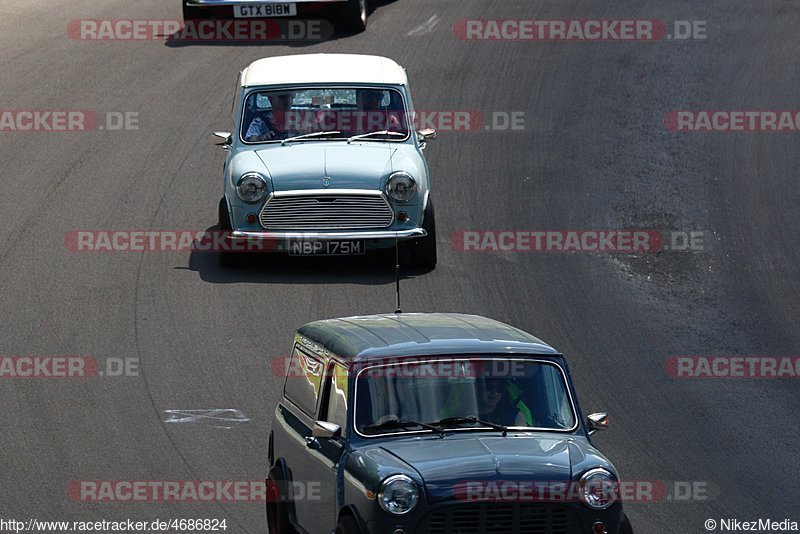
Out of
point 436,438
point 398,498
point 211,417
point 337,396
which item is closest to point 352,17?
point 211,417

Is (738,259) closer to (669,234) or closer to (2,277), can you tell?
(669,234)

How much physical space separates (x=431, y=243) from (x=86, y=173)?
5.25m

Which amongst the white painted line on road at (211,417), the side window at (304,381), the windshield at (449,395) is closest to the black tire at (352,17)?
the white painted line on road at (211,417)

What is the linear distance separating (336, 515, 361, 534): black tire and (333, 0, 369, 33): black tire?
15.8 meters

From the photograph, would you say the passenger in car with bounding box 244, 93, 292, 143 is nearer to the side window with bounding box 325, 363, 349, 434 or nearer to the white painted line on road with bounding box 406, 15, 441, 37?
the side window with bounding box 325, 363, 349, 434

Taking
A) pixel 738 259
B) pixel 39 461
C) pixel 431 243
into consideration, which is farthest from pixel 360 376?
pixel 738 259

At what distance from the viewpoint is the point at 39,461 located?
9.48m

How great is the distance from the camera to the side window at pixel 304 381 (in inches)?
298

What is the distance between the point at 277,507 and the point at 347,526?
4.47 ft

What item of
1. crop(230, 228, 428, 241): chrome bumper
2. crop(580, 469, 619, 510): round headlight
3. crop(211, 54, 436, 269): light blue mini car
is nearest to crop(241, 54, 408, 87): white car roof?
crop(211, 54, 436, 269): light blue mini car

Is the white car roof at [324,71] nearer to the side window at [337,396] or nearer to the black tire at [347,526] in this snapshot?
the side window at [337,396]

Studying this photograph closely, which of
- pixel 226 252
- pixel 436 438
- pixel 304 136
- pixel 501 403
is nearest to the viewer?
pixel 436 438

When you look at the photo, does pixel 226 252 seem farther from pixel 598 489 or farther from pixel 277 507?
pixel 598 489

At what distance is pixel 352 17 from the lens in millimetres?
21672
